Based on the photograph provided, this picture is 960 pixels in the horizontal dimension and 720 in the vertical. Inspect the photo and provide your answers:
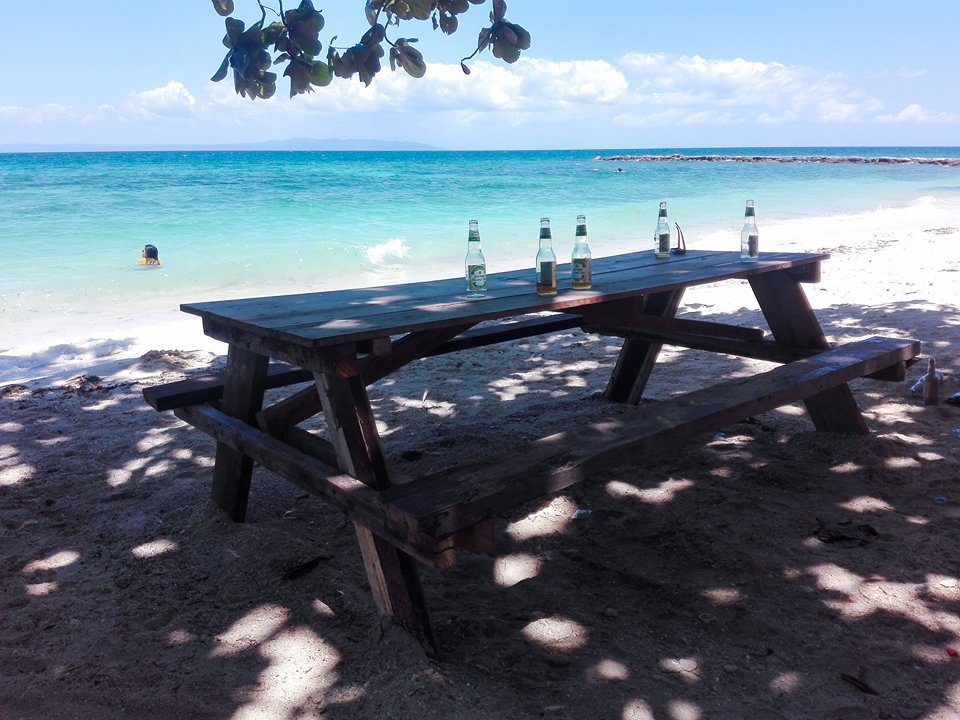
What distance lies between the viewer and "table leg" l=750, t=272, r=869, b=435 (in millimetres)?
3826

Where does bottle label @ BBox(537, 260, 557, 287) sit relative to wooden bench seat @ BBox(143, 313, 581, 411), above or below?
above

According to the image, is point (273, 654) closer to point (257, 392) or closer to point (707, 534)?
point (257, 392)

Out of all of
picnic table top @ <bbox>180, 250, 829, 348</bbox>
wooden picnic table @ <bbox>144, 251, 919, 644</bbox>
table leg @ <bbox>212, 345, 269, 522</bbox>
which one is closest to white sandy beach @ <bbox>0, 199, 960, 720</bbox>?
table leg @ <bbox>212, 345, 269, 522</bbox>

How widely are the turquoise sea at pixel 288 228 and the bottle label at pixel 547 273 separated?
6204 millimetres

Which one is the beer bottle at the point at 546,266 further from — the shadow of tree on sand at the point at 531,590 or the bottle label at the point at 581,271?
the shadow of tree on sand at the point at 531,590

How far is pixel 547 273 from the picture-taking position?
2.81 m

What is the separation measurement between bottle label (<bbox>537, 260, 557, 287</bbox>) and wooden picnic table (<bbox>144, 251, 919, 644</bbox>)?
0.23 ft

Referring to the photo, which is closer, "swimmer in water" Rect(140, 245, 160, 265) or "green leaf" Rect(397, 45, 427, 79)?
"green leaf" Rect(397, 45, 427, 79)

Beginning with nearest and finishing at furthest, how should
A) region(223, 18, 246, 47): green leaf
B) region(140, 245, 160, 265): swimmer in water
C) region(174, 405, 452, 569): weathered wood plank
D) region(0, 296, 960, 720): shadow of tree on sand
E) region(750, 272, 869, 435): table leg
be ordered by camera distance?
region(174, 405, 452, 569): weathered wood plank, region(0, 296, 960, 720): shadow of tree on sand, region(223, 18, 246, 47): green leaf, region(750, 272, 869, 435): table leg, region(140, 245, 160, 265): swimmer in water

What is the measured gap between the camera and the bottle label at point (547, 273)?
278 cm

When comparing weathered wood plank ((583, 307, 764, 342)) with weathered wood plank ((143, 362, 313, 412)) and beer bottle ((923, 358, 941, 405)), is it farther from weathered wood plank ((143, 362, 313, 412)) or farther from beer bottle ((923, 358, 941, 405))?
weathered wood plank ((143, 362, 313, 412))

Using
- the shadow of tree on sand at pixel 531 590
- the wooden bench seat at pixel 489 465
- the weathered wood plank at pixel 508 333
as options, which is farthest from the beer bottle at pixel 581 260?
the weathered wood plank at pixel 508 333

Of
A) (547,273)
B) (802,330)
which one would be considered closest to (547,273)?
(547,273)

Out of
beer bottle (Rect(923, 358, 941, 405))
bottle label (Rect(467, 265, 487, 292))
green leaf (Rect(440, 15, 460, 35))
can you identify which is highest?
green leaf (Rect(440, 15, 460, 35))
